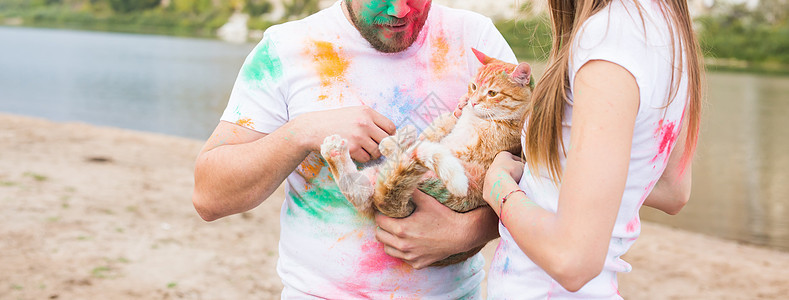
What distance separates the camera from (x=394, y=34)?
1.92 metres

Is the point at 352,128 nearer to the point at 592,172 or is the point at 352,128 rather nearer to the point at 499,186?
the point at 499,186

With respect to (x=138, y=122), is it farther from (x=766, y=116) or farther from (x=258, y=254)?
(x=766, y=116)

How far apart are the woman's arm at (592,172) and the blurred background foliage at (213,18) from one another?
126 ft

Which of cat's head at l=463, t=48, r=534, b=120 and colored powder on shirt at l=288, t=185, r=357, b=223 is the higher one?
cat's head at l=463, t=48, r=534, b=120

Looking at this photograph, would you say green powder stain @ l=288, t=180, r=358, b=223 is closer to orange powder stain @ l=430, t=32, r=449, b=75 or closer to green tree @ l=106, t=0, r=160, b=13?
orange powder stain @ l=430, t=32, r=449, b=75

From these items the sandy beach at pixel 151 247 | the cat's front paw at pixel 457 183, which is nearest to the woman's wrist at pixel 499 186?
the cat's front paw at pixel 457 183

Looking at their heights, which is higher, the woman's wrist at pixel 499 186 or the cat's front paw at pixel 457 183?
the woman's wrist at pixel 499 186

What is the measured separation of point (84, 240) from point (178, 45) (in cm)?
4938

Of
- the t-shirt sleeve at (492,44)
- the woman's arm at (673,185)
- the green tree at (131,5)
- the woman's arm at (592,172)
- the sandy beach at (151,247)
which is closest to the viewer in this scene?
the woman's arm at (592,172)

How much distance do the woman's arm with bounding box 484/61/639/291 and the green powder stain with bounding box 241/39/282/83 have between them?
0.98 metres

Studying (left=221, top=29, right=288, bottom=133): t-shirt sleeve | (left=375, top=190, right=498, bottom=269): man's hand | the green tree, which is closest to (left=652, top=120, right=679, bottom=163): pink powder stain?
(left=375, top=190, right=498, bottom=269): man's hand

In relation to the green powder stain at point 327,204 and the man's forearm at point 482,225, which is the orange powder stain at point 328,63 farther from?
the man's forearm at point 482,225

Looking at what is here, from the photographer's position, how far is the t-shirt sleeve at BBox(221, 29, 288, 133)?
1.92 meters

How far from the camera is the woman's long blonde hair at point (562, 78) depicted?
1.35 m
